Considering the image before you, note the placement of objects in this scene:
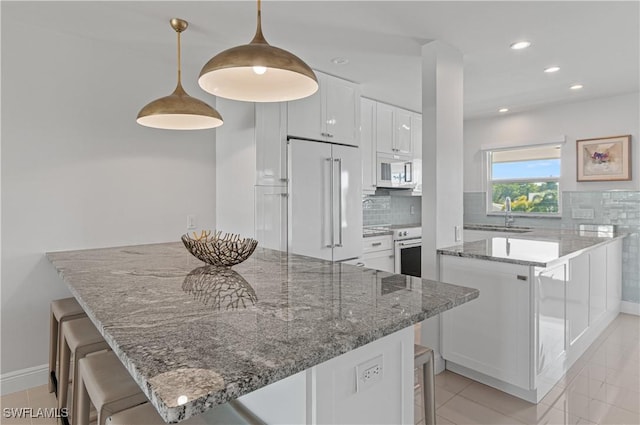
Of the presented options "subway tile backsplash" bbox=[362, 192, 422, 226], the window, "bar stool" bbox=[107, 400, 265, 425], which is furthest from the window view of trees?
"bar stool" bbox=[107, 400, 265, 425]

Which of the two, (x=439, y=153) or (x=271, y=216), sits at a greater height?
(x=439, y=153)

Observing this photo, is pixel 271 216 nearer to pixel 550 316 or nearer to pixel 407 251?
pixel 407 251

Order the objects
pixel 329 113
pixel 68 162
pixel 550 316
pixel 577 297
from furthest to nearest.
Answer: pixel 329 113
pixel 577 297
pixel 68 162
pixel 550 316

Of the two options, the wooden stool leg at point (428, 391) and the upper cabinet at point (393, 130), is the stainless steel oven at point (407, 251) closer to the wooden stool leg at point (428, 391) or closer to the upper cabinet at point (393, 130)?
the upper cabinet at point (393, 130)

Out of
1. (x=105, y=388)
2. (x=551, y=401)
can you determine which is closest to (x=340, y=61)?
(x=105, y=388)

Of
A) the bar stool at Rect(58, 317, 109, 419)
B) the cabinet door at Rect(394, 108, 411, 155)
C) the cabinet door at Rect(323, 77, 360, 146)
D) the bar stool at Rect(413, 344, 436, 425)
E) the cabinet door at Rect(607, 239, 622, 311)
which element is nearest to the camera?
the bar stool at Rect(413, 344, 436, 425)

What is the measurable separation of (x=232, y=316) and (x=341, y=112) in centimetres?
276

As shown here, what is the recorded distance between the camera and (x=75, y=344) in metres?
1.70

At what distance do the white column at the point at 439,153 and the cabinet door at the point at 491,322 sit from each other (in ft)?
0.42

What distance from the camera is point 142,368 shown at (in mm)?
775

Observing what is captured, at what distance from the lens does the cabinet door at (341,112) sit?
11.2ft

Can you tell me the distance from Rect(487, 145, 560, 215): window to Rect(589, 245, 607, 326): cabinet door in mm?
1261

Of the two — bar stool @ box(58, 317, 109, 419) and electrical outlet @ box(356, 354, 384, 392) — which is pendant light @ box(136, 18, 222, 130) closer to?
bar stool @ box(58, 317, 109, 419)

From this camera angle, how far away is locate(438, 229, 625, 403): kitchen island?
2.27 m
